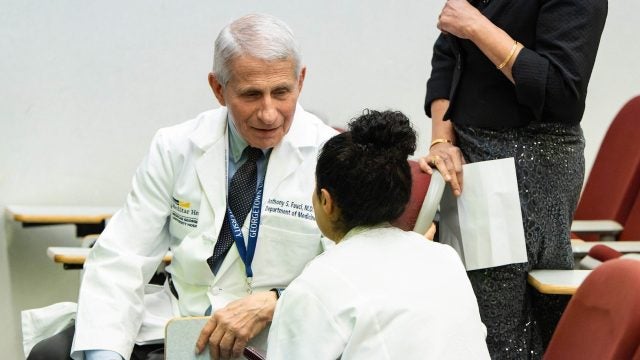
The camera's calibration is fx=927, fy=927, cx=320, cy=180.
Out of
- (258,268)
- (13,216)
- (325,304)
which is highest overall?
(325,304)

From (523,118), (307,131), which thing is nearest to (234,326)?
(307,131)

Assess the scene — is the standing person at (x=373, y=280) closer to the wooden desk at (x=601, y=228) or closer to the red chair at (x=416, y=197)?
the red chair at (x=416, y=197)

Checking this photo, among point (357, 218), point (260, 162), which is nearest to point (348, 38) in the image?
point (260, 162)

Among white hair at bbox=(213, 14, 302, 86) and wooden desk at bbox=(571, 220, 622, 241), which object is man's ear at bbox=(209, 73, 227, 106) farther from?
wooden desk at bbox=(571, 220, 622, 241)

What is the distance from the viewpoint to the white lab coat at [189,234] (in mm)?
2039

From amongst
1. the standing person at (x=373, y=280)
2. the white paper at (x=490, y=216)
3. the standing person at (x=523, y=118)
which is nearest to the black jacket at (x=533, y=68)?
the standing person at (x=523, y=118)

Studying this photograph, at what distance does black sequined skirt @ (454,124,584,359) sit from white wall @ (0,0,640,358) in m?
1.74

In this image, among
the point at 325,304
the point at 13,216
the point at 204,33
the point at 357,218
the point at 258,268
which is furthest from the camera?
the point at 204,33

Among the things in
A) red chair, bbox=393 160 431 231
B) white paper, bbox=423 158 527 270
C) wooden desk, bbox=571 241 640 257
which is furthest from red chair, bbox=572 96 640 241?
red chair, bbox=393 160 431 231

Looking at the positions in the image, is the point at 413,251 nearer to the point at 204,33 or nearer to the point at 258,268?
the point at 258,268

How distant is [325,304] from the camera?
149cm

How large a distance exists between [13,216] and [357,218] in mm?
2353

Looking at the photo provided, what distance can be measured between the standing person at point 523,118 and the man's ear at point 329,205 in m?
0.49

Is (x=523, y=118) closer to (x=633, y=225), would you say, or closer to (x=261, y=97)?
(x=261, y=97)
